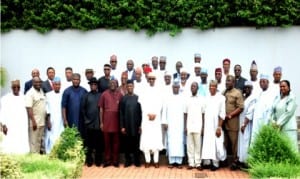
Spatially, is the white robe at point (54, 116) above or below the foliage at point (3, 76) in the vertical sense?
below

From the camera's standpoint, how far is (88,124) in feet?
41.2

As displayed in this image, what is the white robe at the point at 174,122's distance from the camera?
12312 mm

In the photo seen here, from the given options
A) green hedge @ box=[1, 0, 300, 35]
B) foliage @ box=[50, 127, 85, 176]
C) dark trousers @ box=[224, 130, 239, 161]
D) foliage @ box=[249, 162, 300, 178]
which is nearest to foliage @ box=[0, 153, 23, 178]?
foliage @ box=[50, 127, 85, 176]

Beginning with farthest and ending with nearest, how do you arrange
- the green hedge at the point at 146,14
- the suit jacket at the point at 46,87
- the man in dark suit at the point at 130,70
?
the green hedge at the point at 146,14 → the man in dark suit at the point at 130,70 → the suit jacket at the point at 46,87

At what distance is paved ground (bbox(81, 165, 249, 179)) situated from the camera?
11.4 m

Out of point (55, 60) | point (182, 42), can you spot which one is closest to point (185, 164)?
point (182, 42)

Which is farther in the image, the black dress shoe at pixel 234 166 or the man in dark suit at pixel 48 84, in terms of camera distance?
the man in dark suit at pixel 48 84

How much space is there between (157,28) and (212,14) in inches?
53.0

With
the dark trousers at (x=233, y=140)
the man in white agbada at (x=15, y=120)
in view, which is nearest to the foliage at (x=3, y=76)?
the man in white agbada at (x=15, y=120)

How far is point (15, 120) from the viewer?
40.2ft

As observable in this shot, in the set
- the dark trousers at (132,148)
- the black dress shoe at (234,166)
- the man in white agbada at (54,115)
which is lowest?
the black dress shoe at (234,166)

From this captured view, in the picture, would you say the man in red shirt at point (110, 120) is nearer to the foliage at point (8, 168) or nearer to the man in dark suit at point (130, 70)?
the man in dark suit at point (130, 70)

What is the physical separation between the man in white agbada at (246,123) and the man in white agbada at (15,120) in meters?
4.09

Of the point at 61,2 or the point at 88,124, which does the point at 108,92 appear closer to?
the point at 88,124
